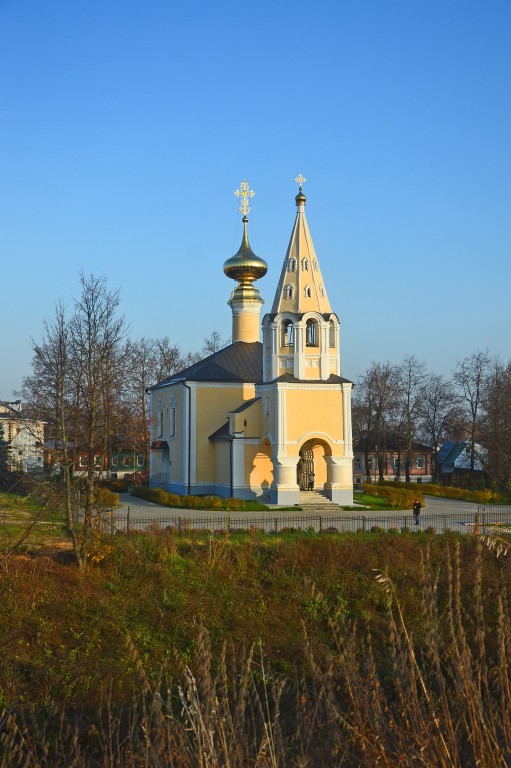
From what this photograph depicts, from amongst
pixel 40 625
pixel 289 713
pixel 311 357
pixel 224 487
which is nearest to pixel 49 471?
Answer: pixel 224 487

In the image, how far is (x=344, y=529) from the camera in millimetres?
20125

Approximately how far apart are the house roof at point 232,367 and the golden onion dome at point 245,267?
3.27m

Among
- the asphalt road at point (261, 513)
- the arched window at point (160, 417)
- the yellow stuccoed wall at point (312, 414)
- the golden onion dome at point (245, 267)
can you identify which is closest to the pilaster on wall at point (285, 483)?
the yellow stuccoed wall at point (312, 414)

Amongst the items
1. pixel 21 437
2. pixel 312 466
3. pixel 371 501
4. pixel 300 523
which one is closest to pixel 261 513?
pixel 300 523

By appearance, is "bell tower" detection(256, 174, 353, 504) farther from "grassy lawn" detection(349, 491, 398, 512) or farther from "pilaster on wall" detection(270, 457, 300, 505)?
"grassy lawn" detection(349, 491, 398, 512)

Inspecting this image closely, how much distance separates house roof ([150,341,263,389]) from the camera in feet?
96.2

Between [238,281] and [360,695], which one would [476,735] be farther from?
[238,281]

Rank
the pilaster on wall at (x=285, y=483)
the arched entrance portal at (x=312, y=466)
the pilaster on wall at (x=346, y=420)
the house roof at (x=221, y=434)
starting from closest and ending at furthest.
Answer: the pilaster on wall at (x=285, y=483) < the pilaster on wall at (x=346, y=420) < the arched entrance portal at (x=312, y=466) < the house roof at (x=221, y=434)

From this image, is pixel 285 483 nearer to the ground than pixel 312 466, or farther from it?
nearer to the ground

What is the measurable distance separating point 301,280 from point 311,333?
5.93ft

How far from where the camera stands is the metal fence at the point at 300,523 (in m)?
19.0

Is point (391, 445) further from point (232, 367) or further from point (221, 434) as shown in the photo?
point (221, 434)

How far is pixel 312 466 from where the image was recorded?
→ 27.4 metres

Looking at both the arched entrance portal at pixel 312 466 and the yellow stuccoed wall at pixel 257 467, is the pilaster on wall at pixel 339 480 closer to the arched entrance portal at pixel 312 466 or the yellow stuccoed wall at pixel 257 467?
the arched entrance portal at pixel 312 466
